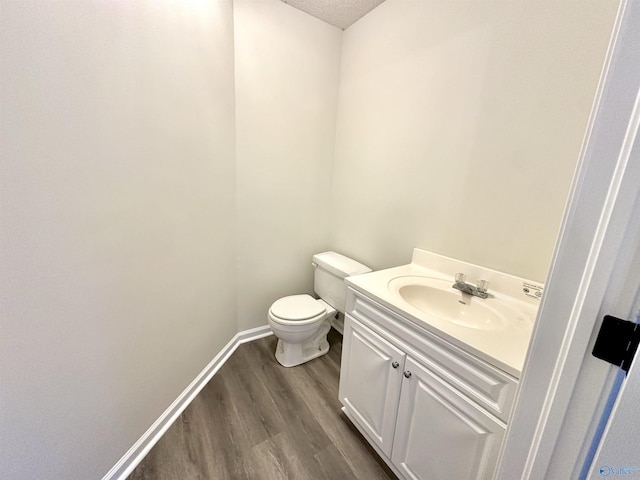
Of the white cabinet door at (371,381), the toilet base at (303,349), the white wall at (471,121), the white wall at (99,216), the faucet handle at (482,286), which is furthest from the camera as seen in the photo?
the toilet base at (303,349)

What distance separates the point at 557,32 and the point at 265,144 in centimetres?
157

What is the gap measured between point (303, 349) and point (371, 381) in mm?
806

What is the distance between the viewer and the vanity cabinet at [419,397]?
2.58 feet

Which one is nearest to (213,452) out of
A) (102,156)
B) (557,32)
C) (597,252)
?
(102,156)

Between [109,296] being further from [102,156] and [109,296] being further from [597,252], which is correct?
[597,252]

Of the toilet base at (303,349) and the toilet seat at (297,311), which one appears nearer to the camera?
the toilet seat at (297,311)

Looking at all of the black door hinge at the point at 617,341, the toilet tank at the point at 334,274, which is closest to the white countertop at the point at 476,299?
the black door hinge at the point at 617,341

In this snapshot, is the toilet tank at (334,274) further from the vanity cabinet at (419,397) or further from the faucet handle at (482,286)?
the faucet handle at (482,286)

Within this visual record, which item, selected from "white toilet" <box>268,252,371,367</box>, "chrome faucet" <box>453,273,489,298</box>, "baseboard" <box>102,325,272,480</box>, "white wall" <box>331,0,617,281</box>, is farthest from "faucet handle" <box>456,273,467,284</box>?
"baseboard" <box>102,325,272,480</box>

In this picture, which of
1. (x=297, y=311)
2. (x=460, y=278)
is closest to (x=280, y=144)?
(x=297, y=311)

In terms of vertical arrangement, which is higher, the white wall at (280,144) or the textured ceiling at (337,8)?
the textured ceiling at (337,8)

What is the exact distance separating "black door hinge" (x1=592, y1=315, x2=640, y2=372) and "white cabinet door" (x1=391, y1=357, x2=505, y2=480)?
0.47 m

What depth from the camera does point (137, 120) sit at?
Answer: 1022mm

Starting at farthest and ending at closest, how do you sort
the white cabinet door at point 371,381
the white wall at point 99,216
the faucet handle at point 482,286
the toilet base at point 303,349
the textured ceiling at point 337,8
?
the toilet base at point 303,349
the textured ceiling at point 337,8
the faucet handle at point 482,286
the white cabinet door at point 371,381
the white wall at point 99,216
